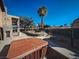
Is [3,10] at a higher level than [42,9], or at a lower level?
lower

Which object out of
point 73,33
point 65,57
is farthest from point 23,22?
point 65,57

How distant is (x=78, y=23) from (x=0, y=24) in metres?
15.9

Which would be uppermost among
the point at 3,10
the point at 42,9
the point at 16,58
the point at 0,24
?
the point at 42,9

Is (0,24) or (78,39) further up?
(0,24)

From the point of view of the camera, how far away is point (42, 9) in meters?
53.5

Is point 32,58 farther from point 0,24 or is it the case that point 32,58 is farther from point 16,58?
point 0,24

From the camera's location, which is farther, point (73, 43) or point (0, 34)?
point (0, 34)

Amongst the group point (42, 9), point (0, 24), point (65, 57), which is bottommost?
point (65, 57)

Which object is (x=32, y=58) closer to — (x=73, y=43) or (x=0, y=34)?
(x=73, y=43)

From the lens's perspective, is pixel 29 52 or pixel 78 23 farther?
pixel 78 23

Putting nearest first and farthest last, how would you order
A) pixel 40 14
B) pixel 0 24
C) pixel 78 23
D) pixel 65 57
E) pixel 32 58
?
pixel 32 58 → pixel 65 57 → pixel 0 24 → pixel 78 23 → pixel 40 14

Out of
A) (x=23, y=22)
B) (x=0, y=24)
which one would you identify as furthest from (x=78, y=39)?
(x=23, y=22)

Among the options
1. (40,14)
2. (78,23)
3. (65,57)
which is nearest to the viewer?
(65,57)

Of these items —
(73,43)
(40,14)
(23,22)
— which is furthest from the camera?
(40,14)
